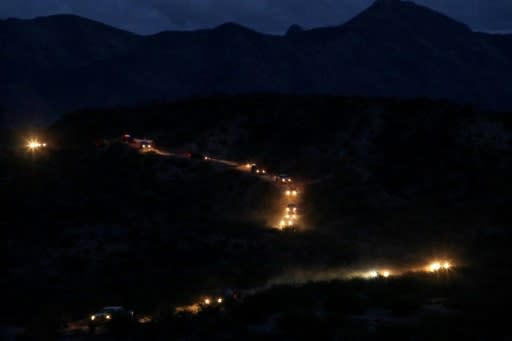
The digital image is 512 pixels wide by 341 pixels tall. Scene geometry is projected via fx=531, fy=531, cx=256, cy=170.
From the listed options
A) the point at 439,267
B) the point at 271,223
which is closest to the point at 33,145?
the point at 271,223

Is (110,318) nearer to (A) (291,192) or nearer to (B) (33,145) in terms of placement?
(A) (291,192)

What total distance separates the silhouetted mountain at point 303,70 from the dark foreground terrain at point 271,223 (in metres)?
102

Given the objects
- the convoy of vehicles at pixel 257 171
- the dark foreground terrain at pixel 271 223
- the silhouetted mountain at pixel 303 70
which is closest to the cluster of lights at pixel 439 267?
the dark foreground terrain at pixel 271 223

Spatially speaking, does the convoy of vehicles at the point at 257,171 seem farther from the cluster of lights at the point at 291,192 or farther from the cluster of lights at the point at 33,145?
the cluster of lights at the point at 33,145

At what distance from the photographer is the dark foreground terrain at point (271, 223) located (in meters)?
13.4

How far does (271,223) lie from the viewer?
38.0 meters

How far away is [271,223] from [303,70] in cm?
14030

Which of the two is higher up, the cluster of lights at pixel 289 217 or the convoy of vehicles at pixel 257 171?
the convoy of vehicles at pixel 257 171

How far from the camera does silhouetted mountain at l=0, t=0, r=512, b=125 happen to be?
166 m

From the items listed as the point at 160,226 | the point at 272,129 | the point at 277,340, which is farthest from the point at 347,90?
the point at 277,340

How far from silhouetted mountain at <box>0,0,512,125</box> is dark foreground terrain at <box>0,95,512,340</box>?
102 meters

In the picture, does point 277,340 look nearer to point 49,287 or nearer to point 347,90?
point 49,287

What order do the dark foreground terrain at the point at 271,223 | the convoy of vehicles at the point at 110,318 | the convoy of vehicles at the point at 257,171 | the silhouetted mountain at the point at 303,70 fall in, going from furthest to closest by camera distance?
1. the silhouetted mountain at the point at 303,70
2. the convoy of vehicles at the point at 257,171
3. the convoy of vehicles at the point at 110,318
4. the dark foreground terrain at the point at 271,223

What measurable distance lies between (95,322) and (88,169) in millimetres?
37671
